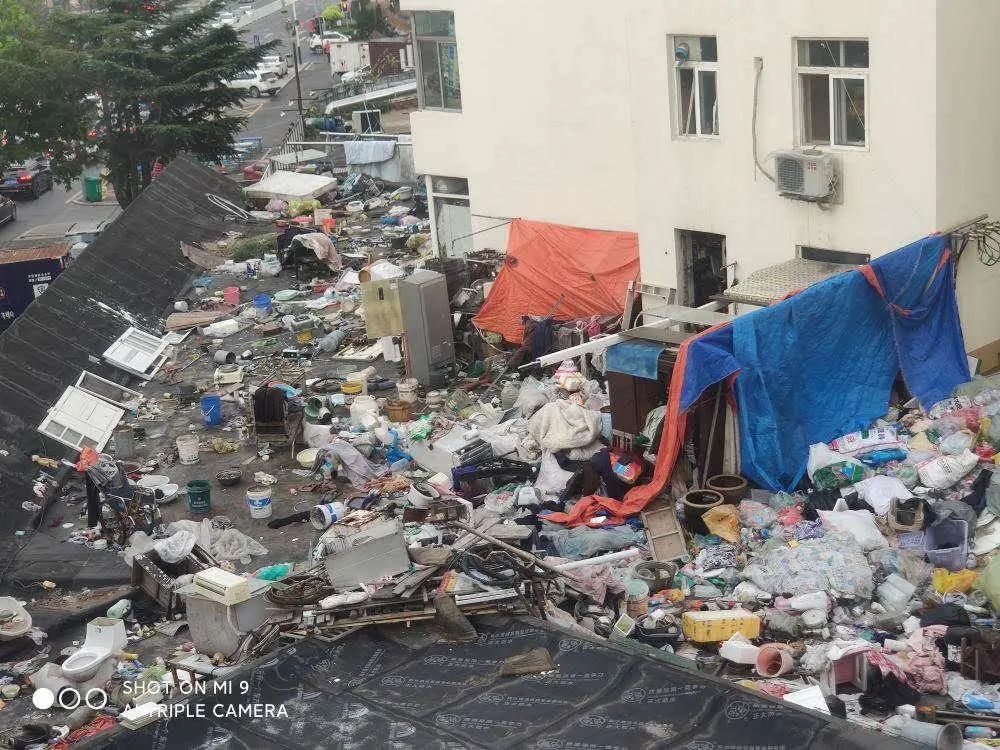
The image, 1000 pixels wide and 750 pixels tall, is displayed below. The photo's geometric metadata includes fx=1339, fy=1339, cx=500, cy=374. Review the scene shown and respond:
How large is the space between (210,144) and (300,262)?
11.9 m

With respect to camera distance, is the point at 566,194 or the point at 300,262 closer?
the point at 566,194

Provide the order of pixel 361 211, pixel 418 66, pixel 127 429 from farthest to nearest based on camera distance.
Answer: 1. pixel 361 211
2. pixel 418 66
3. pixel 127 429

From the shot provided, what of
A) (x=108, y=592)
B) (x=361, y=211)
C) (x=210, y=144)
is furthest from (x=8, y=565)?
(x=210, y=144)

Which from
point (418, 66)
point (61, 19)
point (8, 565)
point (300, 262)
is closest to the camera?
point (8, 565)

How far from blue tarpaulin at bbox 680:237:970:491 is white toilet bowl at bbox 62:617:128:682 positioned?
5.41m

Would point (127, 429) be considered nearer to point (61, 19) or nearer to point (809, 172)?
point (809, 172)

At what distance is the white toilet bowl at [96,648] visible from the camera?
1097 cm

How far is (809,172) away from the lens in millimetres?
14172

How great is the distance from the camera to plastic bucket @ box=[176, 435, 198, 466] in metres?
16.1

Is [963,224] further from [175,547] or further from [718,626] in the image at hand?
[175,547]

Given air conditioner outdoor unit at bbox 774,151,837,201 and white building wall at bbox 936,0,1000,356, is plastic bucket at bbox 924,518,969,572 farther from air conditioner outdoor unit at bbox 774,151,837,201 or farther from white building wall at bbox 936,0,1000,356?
air conditioner outdoor unit at bbox 774,151,837,201

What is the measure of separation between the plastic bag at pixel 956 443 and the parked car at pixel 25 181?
31.3 metres

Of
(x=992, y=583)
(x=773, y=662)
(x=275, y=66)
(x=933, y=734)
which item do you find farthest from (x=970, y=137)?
(x=275, y=66)

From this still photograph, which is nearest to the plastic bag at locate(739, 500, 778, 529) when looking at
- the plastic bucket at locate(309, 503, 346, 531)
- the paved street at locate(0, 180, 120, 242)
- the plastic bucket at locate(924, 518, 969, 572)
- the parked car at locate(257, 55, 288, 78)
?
the plastic bucket at locate(924, 518, 969, 572)
